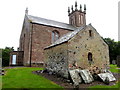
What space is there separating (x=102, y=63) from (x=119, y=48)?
3435 centimetres

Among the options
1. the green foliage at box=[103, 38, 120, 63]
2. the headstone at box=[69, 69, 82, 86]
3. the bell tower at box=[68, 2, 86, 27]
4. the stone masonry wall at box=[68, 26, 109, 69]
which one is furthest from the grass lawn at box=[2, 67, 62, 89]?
the green foliage at box=[103, 38, 120, 63]

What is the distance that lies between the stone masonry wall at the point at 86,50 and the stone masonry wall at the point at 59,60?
27.4 inches

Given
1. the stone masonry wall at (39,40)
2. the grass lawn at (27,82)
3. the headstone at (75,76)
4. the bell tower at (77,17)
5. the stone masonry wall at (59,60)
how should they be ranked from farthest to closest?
the bell tower at (77,17) < the stone masonry wall at (39,40) < the stone masonry wall at (59,60) < the headstone at (75,76) < the grass lawn at (27,82)

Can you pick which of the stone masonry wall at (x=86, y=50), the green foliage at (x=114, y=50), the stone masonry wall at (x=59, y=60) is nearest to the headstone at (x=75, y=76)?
the stone masonry wall at (x=86, y=50)

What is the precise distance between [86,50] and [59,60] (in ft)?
11.2

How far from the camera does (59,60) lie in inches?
476

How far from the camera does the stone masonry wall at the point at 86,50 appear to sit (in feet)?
36.1

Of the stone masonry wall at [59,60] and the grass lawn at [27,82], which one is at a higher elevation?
the stone masonry wall at [59,60]

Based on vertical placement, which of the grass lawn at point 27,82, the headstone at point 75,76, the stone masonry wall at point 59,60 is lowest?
the grass lawn at point 27,82

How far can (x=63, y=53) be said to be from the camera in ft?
37.6

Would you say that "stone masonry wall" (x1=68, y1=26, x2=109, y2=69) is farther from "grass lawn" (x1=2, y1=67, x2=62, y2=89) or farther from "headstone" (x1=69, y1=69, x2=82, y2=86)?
"grass lawn" (x1=2, y1=67, x2=62, y2=89)

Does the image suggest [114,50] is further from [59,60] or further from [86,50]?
[59,60]

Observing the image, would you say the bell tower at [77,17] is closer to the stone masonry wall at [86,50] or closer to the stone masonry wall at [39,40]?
the stone masonry wall at [39,40]

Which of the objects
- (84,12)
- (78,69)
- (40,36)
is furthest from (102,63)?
(84,12)
